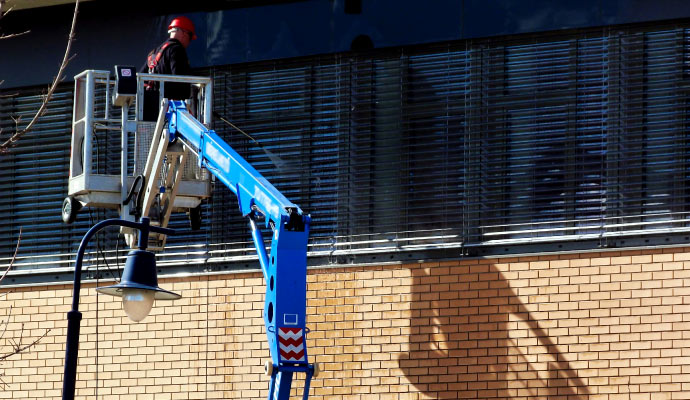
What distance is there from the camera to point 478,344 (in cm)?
1373

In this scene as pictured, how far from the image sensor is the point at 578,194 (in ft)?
45.0

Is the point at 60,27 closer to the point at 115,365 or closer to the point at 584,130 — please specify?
the point at 115,365

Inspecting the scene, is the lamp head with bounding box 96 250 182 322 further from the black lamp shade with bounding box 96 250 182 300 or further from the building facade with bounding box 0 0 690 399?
the building facade with bounding box 0 0 690 399

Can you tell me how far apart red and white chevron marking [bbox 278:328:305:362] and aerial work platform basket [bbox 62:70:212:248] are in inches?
125

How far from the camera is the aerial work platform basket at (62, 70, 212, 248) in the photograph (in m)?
13.8

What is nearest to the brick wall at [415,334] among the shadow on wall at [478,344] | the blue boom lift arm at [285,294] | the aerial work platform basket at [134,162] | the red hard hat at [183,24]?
the shadow on wall at [478,344]

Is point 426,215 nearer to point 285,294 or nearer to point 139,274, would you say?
point 285,294

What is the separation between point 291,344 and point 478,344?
3.32 m

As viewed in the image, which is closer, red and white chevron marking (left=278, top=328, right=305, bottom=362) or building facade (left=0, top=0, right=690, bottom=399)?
red and white chevron marking (left=278, top=328, right=305, bottom=362)

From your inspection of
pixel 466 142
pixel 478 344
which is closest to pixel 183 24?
pixel 466 142

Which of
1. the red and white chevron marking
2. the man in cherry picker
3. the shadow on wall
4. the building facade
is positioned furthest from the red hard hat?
the red and white chevron marking

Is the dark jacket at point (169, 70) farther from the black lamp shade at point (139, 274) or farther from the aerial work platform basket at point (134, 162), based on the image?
the black lamp shade at point (139, 274)

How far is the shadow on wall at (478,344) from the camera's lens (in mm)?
13359

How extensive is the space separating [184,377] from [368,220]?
2.72 m
